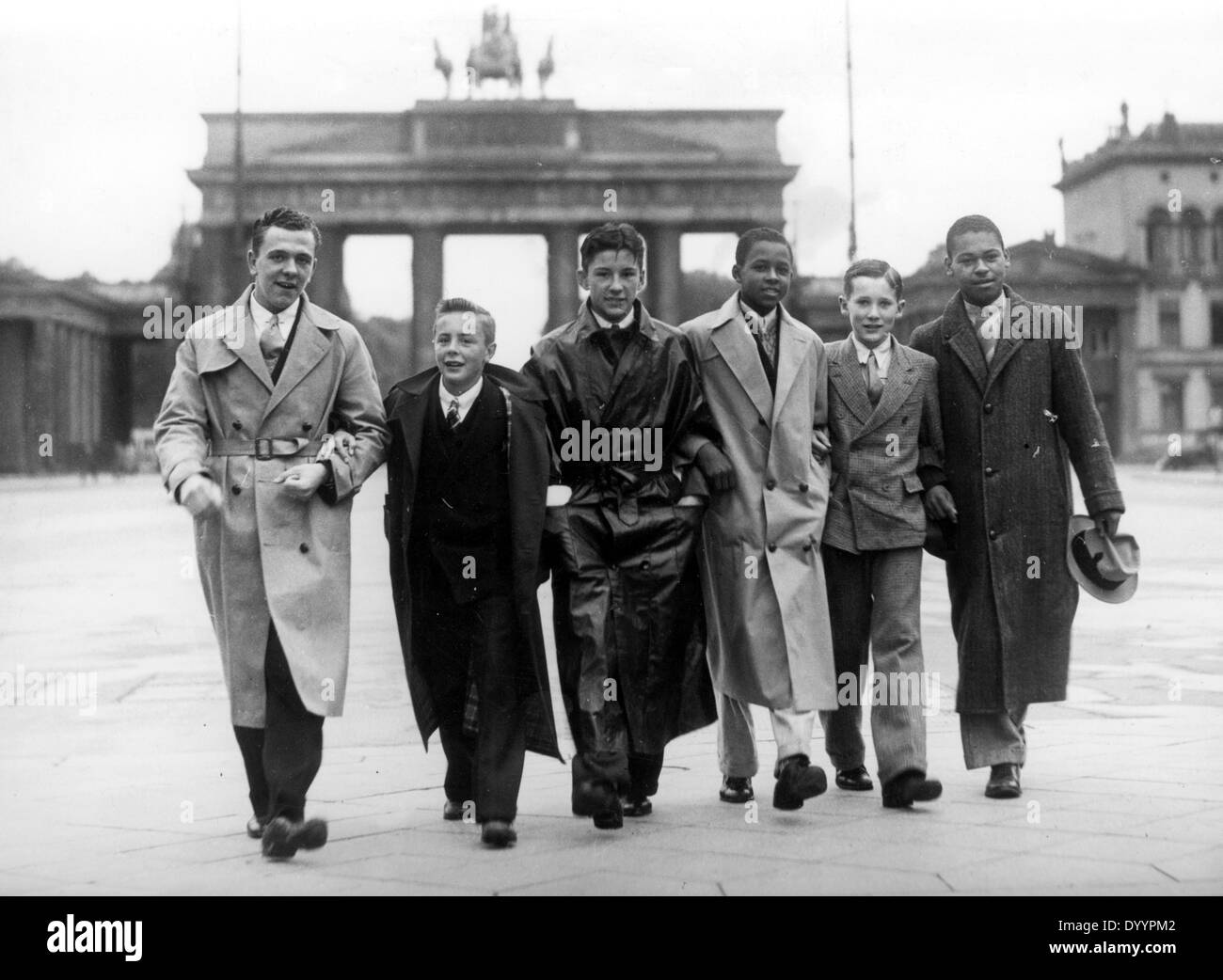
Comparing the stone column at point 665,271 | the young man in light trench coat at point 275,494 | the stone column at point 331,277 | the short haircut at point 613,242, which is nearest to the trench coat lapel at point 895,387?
the short haircut at point 613,242

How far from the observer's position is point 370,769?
7.42m

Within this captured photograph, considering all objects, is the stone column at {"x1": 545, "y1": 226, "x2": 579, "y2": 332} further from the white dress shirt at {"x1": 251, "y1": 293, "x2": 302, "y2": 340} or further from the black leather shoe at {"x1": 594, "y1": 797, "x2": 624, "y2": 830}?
the black leather shoe at {"x1": 594, "y1": 797, "x2": 624, "y2": 830}

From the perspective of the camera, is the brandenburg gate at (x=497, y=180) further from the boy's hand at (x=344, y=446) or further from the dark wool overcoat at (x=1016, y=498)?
the boy's hand at (x=344, y=446)

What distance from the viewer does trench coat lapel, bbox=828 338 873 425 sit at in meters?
6.56

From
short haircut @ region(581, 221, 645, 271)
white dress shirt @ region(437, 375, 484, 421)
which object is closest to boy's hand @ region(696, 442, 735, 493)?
short haircut @ region(581, 221, 645, 271)

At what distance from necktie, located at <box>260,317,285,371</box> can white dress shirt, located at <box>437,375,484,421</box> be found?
0.55 m

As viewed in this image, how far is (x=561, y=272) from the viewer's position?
196 ft

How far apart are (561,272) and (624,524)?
54145 mm

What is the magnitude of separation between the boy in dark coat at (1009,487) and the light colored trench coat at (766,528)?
0.59 metres

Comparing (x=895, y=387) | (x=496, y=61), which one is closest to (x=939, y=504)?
(x=895, y=387)

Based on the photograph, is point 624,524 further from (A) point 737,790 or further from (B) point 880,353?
(B) point 880,353

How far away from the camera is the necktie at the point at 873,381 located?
259 inches

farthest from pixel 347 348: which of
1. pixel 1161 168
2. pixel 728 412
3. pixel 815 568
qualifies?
pixel 1161 168
